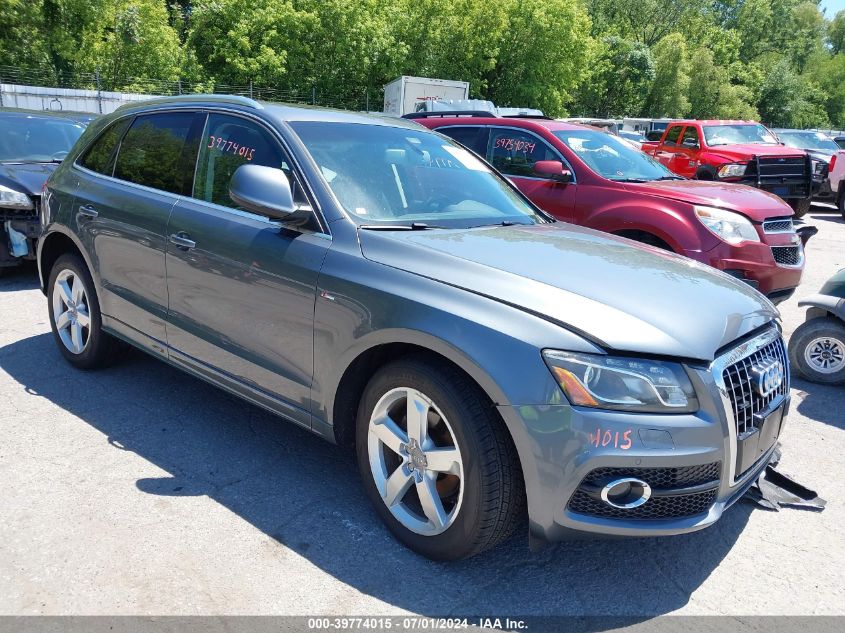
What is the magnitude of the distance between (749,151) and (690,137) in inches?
62.4

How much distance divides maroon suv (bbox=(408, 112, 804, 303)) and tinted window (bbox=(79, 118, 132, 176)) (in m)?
3.76

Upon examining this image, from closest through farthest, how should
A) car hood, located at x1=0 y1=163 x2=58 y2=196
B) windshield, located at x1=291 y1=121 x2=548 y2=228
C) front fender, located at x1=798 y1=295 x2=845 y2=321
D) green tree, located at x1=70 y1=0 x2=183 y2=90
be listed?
windshield, located at x1=291 y1=121 x2=548 y2=228, front fender, located at x1=798 y1=295 x2=845 y2=321, car hood, located at x1=0 y1=163 x2=58 y2=196, green tree, located at x1=70 y1=0 x2=183 y2=90

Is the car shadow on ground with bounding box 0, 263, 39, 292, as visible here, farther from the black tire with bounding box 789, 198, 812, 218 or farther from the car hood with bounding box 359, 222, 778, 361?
the black tire with bounding box 789, 198, 812, 218

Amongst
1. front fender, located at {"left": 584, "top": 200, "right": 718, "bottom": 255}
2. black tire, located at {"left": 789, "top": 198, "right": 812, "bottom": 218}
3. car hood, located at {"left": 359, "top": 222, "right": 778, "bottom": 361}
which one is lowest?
black tire, located at {"left": 789, "top": 198, "right": 812, "bottom": 218}

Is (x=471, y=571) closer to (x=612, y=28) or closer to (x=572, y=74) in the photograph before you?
(x=572, y=74)

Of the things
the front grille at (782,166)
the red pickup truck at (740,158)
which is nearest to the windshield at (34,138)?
the red pickup truck at (740,158)

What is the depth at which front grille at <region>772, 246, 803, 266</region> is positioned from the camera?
20.3 feet

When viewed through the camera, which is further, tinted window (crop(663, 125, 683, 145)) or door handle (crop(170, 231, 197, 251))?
tinted window (crop(663, 125, 683, 145))

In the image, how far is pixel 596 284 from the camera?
A: 2.81 metres

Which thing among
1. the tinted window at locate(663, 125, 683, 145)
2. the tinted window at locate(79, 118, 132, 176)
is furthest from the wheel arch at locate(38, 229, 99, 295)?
the tinted window at locate(663, 125, 683, 145)

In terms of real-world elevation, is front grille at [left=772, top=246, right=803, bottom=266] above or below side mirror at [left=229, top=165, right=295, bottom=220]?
below

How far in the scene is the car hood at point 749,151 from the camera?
13.4 metres

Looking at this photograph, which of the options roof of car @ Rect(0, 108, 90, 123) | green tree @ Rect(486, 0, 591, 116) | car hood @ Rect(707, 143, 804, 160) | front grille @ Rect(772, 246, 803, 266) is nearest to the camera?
front grille @ Rect(772, 246, 803, 266)

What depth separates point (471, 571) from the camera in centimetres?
287
